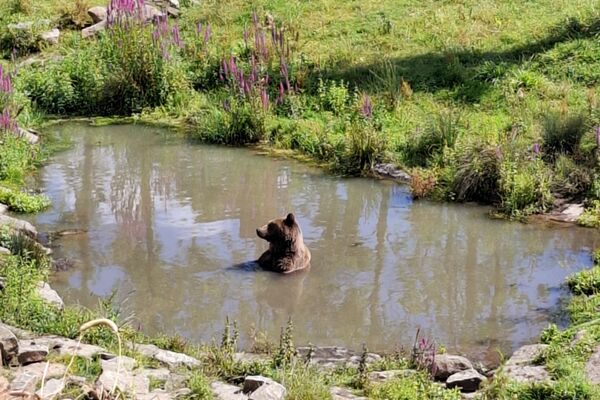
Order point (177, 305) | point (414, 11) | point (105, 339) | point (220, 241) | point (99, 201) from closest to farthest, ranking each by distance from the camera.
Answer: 1. point (105, 339)
2. point (177, 305)
3. point (220, 241)
4. point (99, 201)
5. point (414, 11)

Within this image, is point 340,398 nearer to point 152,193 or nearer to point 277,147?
point 152,193

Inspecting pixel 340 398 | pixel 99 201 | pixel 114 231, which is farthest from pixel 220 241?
pixel 340 398

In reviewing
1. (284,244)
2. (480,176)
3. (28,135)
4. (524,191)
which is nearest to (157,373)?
(284,244)

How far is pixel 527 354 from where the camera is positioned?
311 inches

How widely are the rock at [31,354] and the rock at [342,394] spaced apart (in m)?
1.94

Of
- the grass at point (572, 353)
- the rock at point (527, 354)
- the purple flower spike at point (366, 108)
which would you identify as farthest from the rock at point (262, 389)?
the purple flower spike at point (366, 108)

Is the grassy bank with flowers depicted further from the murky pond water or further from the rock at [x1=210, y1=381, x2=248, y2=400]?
the rock at [x1=210, y1=381, x2=248, y2=400]

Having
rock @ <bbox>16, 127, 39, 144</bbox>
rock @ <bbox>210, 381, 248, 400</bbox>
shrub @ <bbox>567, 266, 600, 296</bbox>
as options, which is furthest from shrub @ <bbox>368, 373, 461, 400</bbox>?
rock @ <bbox>16, 127, 39, 144</bbox>

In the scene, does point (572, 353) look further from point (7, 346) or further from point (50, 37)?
point (50, 37)

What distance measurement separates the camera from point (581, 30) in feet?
57.9

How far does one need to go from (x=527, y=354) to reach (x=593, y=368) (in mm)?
712

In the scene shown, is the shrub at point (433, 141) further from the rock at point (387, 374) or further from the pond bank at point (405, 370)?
the rock at point (387, 374)

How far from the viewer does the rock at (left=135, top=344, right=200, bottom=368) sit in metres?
7.21

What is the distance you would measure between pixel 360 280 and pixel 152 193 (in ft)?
14.2
